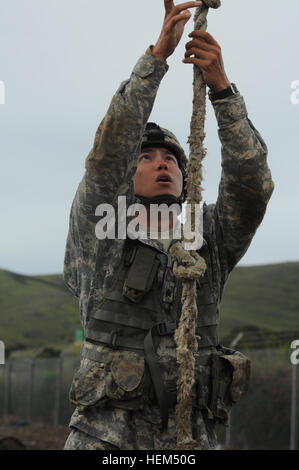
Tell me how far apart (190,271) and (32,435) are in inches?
686

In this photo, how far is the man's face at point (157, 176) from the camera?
422 centimetres

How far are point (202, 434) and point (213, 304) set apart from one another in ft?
2.28

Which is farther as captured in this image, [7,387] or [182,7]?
[7,387]

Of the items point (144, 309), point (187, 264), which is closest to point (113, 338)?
point (144, 309)

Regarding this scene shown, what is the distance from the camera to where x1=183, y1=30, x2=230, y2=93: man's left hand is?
147 inches

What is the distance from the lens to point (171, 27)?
3.63 meters

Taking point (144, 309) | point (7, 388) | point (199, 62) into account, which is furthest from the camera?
point (7, 388)

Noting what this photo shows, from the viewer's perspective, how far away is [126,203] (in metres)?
3.96

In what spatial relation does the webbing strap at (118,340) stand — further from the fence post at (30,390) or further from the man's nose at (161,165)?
the fence post at (30,390)

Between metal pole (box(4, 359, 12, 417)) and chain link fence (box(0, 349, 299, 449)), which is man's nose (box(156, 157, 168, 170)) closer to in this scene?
chain link fence (box(0, 349, 299, 449))

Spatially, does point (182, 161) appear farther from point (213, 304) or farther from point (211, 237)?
point (213, 304)

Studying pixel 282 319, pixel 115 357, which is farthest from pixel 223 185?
pixel 282 319

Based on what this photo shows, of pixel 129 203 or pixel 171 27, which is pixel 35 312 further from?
pixel 171 27

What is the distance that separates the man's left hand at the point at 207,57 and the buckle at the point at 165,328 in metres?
1.25
